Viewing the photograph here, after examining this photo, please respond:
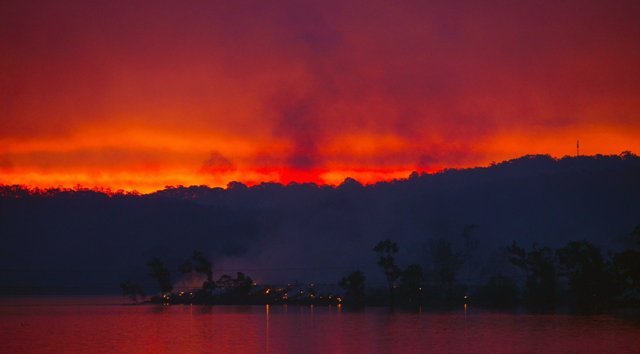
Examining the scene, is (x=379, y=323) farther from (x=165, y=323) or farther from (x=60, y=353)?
(x=60, y=353)

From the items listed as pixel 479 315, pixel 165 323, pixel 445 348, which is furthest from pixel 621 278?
pixel 165 323

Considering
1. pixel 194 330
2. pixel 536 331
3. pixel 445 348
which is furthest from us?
pixel 194 330

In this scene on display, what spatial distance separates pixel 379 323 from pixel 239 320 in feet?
120

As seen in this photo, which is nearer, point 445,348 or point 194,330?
point 445,348

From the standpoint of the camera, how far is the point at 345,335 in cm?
14400

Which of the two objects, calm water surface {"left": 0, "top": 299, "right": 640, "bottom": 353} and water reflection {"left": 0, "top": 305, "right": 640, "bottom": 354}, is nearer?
calm water surface {"left": 0, "top": 299, "right": 640, "bottom": 353}

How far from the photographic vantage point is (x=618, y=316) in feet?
589

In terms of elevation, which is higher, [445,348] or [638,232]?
[638,232]

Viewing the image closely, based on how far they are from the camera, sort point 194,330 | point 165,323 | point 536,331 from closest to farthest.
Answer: point 536,331 < point 194,330 < point 165,323

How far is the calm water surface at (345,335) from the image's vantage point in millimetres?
121000

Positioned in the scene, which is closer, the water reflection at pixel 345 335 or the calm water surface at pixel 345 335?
the calm water surface at pixel 345 335

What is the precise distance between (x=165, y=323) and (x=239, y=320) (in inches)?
694

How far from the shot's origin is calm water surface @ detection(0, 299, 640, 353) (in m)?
121

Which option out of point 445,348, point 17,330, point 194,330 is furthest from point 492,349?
point 17,330
